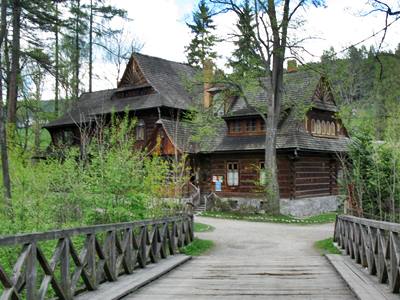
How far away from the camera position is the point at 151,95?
35.1 metres

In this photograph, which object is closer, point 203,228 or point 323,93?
point 203,228

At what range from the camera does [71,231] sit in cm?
632

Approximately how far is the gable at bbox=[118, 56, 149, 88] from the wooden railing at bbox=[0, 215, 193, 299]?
983 inches

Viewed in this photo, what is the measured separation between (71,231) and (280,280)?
376 centimetres

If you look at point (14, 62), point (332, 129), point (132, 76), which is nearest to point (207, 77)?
point (332, 129)

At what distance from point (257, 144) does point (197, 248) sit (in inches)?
591

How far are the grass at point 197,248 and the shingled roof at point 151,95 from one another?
18.6 m

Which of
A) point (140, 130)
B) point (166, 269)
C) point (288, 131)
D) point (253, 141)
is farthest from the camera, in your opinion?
point (140, 130)

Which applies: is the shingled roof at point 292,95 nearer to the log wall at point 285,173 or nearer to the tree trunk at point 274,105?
the tree trunk at point 274,105

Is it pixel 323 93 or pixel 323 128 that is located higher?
pixel 323 93

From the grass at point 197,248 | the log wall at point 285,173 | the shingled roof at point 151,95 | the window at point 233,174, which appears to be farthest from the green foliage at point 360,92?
the grass at point 197,248

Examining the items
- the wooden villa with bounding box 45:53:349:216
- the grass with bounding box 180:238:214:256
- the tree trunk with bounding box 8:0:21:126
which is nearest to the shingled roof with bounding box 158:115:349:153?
the wooden villa with bounding box 45:53:349:216

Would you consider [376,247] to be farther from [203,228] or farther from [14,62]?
[14,62]

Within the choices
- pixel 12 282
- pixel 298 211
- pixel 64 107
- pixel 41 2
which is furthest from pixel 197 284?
pixel 64 107
